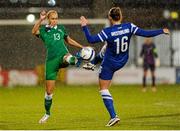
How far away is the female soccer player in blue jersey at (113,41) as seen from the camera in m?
14.9

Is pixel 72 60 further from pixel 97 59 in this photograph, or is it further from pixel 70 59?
pixel 97 59

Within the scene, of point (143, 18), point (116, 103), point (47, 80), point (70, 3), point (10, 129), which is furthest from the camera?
point (70, 3)

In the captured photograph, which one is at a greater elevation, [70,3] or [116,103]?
[70,3]

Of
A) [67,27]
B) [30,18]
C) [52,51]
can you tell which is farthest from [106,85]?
[30,18]

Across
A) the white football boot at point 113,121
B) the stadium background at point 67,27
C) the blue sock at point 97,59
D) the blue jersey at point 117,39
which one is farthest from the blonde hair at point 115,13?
the stadium background at point 67,27

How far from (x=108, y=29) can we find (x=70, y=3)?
60.4 feet

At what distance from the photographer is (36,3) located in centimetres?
3105

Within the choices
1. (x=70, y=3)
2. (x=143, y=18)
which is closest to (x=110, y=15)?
(x=143, y=18)

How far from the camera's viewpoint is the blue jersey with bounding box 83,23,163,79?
587 inches

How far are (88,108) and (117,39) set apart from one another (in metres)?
5.17

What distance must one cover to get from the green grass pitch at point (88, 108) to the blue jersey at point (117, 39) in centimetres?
123

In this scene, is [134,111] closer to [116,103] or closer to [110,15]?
[116,103]

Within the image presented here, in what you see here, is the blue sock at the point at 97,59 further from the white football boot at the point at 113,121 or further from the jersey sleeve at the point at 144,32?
the white football boot at the point at 113,121

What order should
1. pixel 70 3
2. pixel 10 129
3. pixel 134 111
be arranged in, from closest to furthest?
1. pixel 10 129
2. pixel 134 111
3. pixel 70 3
